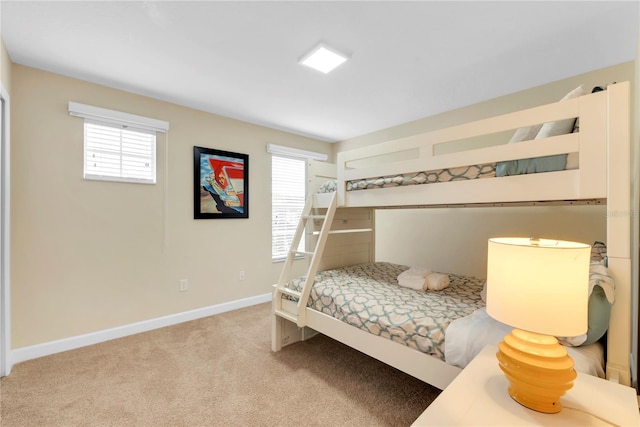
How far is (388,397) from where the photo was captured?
1.80m

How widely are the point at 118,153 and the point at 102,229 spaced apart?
72cm

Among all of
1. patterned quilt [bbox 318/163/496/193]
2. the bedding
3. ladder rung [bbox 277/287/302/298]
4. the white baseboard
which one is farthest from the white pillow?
the white baseboard

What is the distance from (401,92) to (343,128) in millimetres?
1204

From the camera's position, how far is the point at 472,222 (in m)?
3.05

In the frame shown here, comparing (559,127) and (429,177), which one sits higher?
(559,127)

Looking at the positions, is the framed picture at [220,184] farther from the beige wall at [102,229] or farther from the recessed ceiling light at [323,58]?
the recessed ceiling light at [323,58]

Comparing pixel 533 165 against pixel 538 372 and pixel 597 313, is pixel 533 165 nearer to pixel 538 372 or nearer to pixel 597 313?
pixel 597 313

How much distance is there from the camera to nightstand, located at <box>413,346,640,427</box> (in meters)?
0.84

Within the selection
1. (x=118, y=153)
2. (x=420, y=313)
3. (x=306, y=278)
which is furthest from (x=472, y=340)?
(x=118, y=153)

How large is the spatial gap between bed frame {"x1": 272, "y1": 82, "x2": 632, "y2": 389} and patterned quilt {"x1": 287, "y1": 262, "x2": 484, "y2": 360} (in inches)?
2.6

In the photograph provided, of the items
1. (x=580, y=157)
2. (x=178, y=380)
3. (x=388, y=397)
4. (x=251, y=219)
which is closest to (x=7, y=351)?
(x=178, y=380)

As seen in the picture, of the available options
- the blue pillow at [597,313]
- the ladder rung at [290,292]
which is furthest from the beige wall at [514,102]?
the ladder rung at [290,292]

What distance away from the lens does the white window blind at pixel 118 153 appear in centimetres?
255

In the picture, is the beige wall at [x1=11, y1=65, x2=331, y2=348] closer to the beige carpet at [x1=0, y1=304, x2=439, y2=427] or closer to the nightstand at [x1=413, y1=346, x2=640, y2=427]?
the beige carpet at [x1=0, y1=304, x2=439, y2=427]
